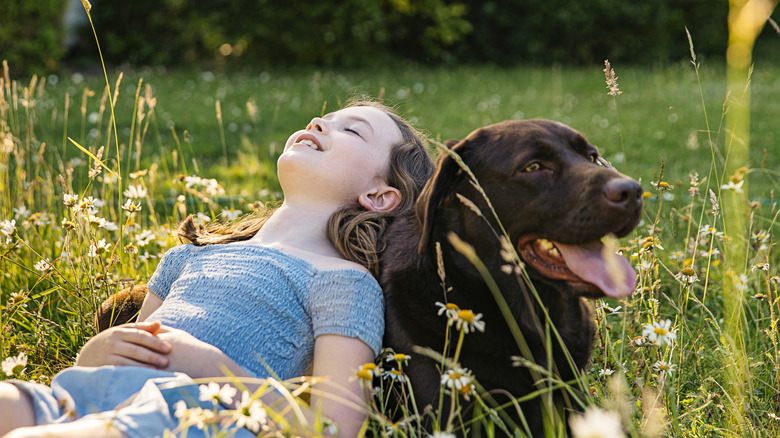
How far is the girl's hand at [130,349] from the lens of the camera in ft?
6.66

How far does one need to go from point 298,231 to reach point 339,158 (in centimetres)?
31

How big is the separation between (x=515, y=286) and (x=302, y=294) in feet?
2.27

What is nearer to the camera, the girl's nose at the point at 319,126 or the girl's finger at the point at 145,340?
the girl's finger at the point at 145,340

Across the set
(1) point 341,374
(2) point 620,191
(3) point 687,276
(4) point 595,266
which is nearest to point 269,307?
(1) point 341,374

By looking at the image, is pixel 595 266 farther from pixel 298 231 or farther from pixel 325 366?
pixel 298 231

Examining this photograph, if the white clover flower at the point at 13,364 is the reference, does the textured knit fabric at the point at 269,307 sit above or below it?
below

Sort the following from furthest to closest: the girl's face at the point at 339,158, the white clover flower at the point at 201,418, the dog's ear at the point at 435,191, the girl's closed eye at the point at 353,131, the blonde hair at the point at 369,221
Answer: the girl's closed eye at the point at 353,131 < the girl's face at the point at 339,158 < the blonde hair at the point at 369,221 < the dog's ear at the point at 435,191 < the white clover flower at the point at 201,418

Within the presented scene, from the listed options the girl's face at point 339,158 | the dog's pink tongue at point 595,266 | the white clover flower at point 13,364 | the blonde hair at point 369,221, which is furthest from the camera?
the girl's face at point 339,158

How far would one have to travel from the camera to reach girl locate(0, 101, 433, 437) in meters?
1.84

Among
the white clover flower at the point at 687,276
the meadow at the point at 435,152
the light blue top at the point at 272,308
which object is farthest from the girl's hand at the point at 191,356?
the white clover flower at the point at 687,276

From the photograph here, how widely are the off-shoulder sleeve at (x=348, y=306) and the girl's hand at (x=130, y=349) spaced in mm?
481

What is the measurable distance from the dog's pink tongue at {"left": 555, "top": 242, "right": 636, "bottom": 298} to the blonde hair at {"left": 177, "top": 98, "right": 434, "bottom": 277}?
0.76m

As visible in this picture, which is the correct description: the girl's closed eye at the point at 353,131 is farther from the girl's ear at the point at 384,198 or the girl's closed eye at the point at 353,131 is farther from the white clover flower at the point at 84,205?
the white clover flower at the point at 84,205

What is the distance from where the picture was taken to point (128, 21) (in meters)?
16.9
